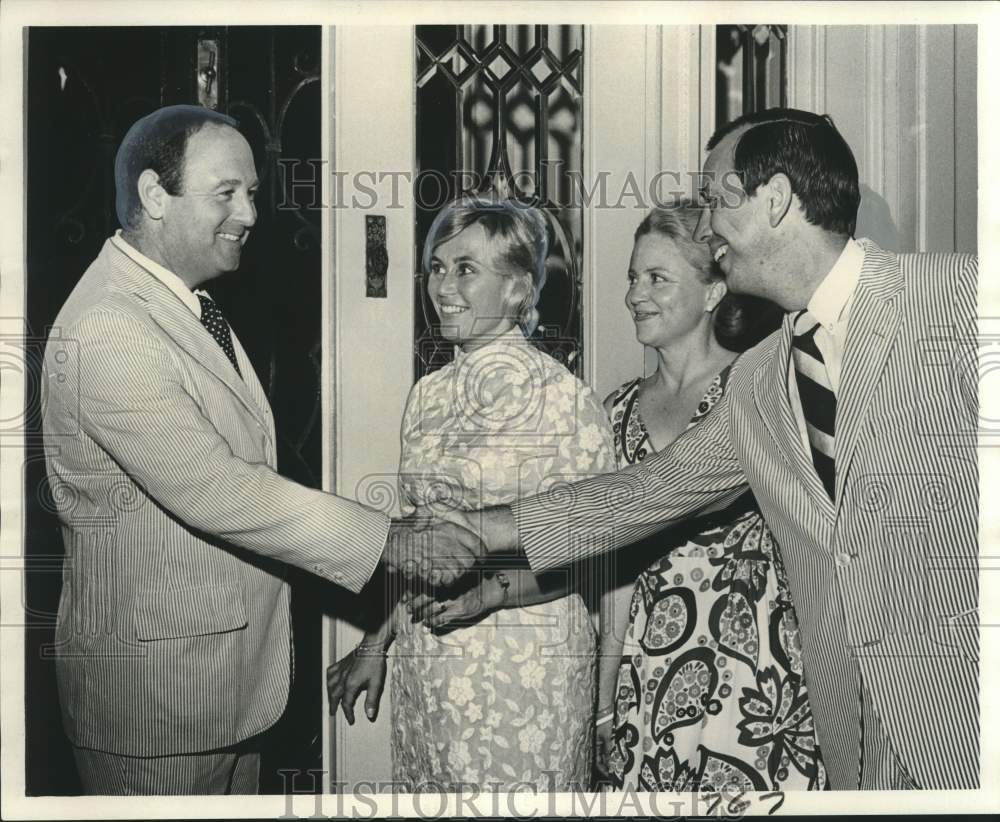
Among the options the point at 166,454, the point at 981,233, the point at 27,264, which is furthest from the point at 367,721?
the point at 981,233

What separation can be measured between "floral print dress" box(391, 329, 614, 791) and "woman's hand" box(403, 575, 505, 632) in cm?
2

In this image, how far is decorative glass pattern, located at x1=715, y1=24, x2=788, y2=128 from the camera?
278cm

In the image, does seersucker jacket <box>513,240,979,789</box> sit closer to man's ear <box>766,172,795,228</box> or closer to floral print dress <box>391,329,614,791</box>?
floral print dress <box>391,329,614,791</box>

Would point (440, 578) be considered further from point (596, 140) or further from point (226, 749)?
point (596, 140)

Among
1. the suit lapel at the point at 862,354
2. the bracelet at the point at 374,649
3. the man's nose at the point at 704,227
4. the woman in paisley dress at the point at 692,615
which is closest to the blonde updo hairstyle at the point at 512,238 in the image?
the woman in paisley dress at the point at 692,615

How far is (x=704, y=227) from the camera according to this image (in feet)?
9.00

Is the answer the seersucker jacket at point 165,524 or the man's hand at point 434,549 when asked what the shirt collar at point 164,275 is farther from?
the man's hand at point 434,549

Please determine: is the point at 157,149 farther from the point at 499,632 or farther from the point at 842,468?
the point at 842,468

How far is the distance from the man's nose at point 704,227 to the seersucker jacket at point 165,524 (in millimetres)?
991

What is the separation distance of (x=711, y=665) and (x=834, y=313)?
2.79 feet

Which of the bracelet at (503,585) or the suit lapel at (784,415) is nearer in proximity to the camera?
the suit lapel at (784,415)

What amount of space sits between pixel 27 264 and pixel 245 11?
79cm

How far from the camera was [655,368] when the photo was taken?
279 cm

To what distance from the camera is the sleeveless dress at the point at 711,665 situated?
2715 millimetres
